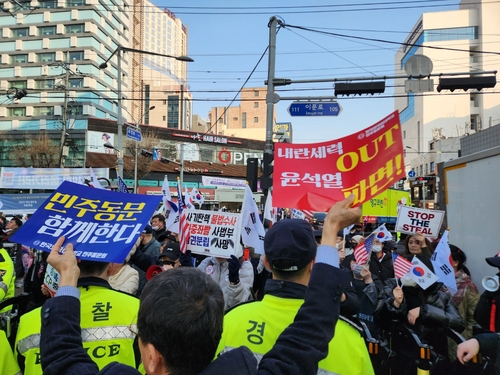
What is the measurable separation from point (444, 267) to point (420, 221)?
3.07 meters

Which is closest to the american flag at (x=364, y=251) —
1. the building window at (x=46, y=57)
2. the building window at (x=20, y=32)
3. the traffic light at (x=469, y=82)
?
the traffic light at (x=469, y=82)

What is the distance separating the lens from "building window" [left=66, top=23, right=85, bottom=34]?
55.0m

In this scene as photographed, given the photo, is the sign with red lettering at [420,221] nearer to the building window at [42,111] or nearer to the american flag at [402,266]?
the american flag at [402,266]

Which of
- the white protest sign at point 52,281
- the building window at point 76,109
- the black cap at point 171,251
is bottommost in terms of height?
the black cap at point 171,251

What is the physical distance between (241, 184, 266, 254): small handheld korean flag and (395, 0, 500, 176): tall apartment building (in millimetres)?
48392

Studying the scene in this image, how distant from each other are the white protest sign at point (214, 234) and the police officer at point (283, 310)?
7.64 feet

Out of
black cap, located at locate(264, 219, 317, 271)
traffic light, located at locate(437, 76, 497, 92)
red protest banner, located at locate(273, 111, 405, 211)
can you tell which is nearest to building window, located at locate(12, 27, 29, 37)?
traffic light, located at locate(437, 76, 497, 92)

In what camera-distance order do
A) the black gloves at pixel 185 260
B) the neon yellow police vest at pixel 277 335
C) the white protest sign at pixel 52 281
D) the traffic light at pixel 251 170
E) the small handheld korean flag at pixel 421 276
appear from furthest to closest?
the traffic light at pixel 251 170, the black gloves at pixel 185 260, the small handheld korean flag at pixel 421 276, the white protest sign at pixel 52 281, the neon yellow police vest at pixel 277 335

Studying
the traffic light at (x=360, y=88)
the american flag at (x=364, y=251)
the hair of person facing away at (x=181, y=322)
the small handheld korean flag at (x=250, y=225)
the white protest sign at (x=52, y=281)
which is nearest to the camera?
the hair of person facing away at (x=181, y=322)

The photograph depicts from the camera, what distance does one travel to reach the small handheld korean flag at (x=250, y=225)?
16.8 ft

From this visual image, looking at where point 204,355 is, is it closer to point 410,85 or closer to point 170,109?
point 410,85

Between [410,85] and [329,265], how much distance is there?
35.3 feet

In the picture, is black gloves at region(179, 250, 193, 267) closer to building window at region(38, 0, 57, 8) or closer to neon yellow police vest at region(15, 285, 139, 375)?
neon yellow police vest at region(15, 285, 139, 375)

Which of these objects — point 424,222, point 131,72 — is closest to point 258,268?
point 424,222
